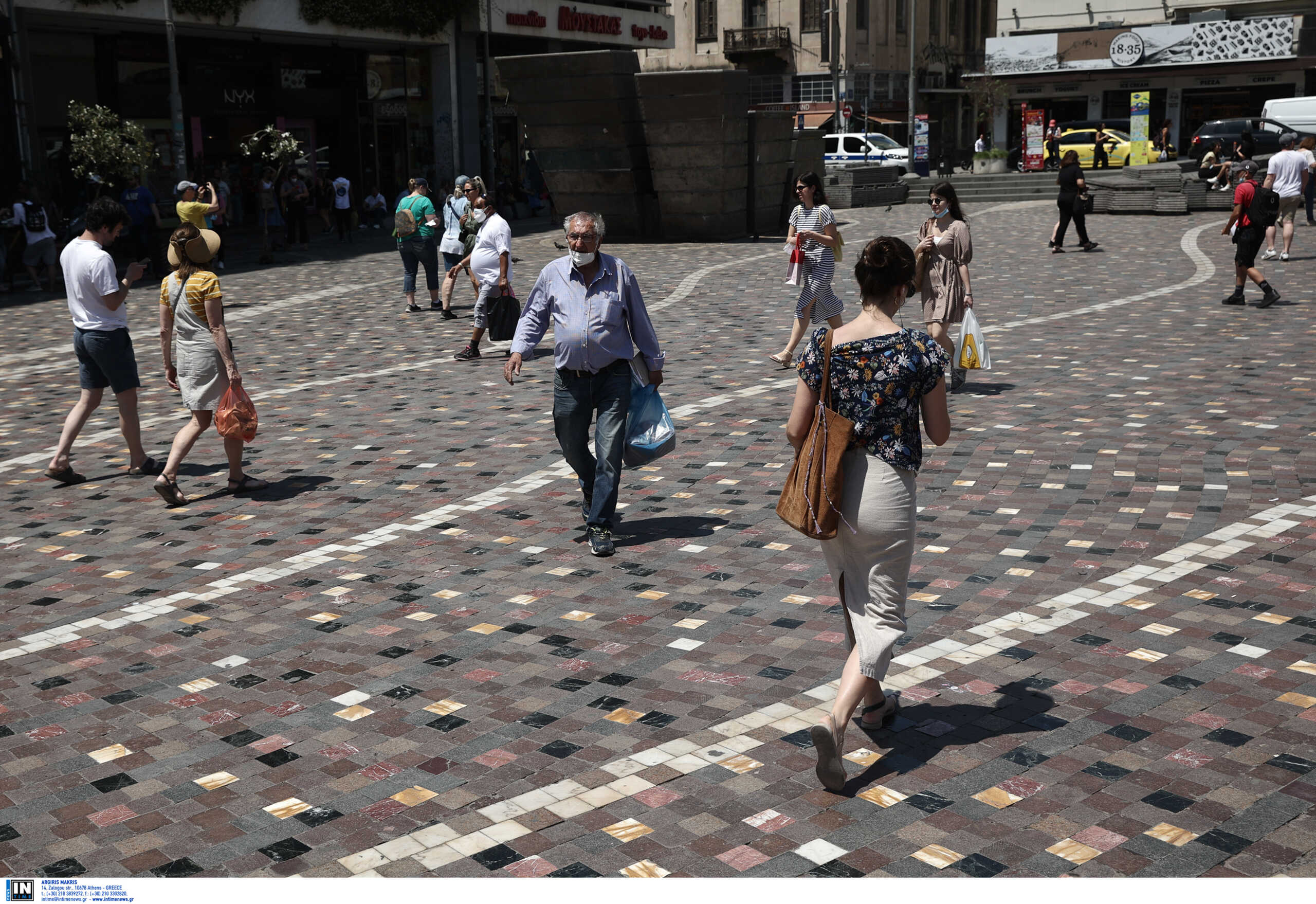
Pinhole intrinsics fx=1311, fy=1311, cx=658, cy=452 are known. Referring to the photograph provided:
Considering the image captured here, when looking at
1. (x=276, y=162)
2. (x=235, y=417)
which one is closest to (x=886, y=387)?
(x=235, y=417)

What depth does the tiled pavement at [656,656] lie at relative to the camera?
421 cm

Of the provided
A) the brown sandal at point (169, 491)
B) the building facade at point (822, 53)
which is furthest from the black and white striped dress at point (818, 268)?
the building facade at point (822, 53)

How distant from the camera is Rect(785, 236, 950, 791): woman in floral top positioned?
14.8ft

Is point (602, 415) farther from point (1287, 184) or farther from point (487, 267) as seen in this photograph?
point (1287, 184)

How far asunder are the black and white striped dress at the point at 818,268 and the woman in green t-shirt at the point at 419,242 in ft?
21.0

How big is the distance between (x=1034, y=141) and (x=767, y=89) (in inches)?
1013

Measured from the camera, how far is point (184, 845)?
13.8ft

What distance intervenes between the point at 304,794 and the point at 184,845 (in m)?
0.45

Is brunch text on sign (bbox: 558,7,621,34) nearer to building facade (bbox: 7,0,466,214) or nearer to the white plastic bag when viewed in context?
building facade (bbox: 7,0,466,214)

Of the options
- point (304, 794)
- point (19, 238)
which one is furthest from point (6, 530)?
point (19, 238)

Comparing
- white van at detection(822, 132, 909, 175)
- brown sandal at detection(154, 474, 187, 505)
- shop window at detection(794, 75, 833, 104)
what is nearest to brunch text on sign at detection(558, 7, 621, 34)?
white van at detection(822, 132, 909, 175)

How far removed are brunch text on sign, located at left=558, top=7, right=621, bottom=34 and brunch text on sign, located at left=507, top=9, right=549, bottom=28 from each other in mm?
1154

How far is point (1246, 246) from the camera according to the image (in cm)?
1565

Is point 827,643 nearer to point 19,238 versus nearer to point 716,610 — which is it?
point 716,610
